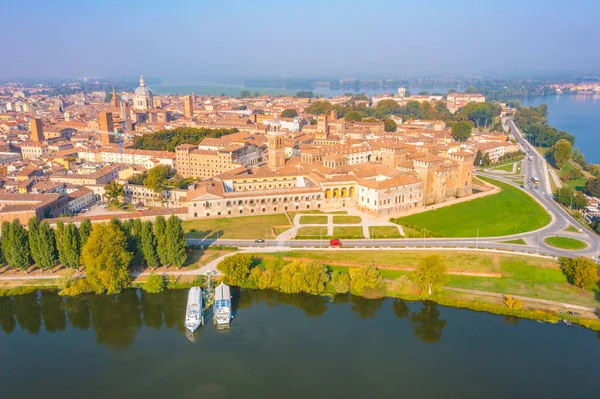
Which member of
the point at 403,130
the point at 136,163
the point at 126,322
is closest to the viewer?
the point at 126,322

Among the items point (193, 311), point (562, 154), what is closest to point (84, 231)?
point (193, 311)

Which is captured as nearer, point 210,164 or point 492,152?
point 210,164

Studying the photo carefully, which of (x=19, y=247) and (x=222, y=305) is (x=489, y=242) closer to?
(x=222, y=305)

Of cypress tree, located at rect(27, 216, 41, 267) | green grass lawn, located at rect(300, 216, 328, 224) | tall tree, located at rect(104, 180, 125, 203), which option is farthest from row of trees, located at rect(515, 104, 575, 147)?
cypress tree, located at rect(27, 216, 41, 267)

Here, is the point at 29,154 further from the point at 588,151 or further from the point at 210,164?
the point at 588,151

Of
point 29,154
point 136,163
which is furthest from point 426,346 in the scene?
point 29,154

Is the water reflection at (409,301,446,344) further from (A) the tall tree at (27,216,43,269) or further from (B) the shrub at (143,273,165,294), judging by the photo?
(A) the tall tree at (27,216,43,269)
